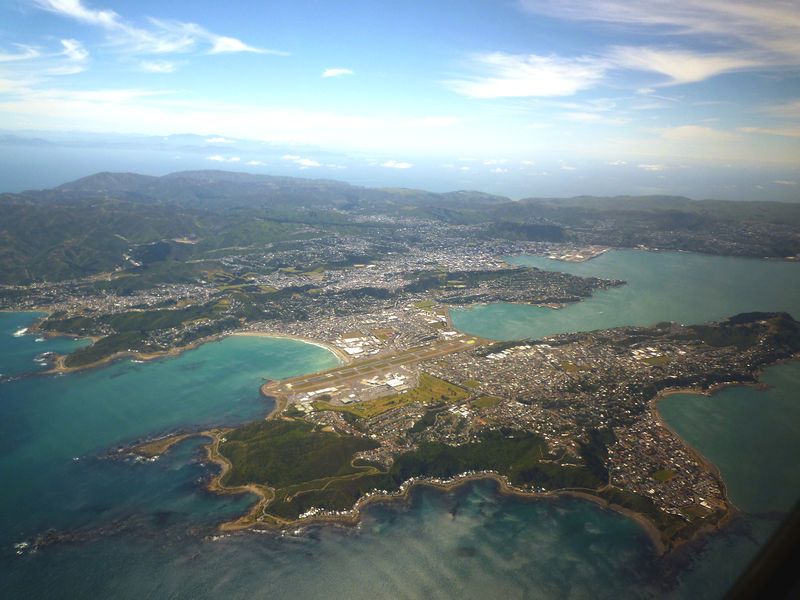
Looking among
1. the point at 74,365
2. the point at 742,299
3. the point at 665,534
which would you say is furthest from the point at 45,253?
the point at 742,299

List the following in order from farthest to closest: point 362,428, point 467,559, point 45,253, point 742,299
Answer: point 45,253, point 742,299, point 362,428, point 467,559

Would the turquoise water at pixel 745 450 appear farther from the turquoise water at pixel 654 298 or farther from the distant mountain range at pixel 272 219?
the distant mountain range at pixel 272 219

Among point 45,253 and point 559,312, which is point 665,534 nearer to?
point 559,312

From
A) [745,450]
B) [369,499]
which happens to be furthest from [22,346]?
[745,450]

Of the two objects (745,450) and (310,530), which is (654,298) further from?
(310,530)

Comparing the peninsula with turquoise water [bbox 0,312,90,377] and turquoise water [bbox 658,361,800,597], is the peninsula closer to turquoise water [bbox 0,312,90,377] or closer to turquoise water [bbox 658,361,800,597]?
turquoise water [bbox 658,361,800,597]
